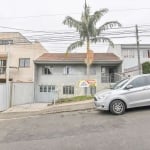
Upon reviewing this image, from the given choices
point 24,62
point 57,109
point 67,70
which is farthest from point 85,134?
point 24,62

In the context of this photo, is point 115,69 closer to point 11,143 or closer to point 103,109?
point 103,109

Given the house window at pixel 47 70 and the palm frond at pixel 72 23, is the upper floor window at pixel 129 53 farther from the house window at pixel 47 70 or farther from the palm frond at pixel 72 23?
Result: the palm frond at pixel 72 23

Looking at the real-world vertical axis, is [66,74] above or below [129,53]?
below

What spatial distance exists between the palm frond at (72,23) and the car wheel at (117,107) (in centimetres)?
1511

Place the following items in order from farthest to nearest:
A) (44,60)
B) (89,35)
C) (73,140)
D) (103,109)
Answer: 1. (44,60)
2. (89,35)
3. (103,109)
4. (73,140)

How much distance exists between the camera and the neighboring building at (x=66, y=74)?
1341 inches

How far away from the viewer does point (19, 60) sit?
116 ft

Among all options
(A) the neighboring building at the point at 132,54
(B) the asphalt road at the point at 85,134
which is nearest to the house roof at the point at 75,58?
(A) the neighboring building at the point at 132,54

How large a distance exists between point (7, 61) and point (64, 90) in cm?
868

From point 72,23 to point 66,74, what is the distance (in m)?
10.7

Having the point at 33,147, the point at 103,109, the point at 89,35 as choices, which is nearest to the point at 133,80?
the point at 103,109

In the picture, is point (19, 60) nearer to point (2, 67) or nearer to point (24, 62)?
point (24, 62)

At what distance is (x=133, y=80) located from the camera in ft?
39.6

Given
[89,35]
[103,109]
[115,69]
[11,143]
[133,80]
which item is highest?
[89,35]
